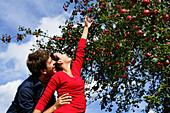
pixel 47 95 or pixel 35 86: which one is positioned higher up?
pixel 35 86

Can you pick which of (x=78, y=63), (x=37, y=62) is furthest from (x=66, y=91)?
(x=78, y=63)

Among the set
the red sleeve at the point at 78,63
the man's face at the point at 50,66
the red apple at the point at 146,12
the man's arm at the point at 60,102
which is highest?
the red apple at the point at 146,12

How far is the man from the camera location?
96.6 inches

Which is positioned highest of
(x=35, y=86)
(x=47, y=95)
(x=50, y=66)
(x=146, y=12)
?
(x=146, y=12)

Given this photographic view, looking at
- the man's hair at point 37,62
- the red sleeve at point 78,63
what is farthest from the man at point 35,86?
the red sleeve at point 78,63

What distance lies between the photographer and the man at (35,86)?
96.6 inches

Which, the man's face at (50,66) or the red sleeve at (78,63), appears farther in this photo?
the red sleeve at (78,63)

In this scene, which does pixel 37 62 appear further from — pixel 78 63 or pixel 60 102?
pixel 78 63

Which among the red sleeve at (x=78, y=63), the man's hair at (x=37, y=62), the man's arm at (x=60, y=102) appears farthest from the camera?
the red sleeve at (x=78, y=63)

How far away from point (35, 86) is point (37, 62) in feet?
Result: 1.12

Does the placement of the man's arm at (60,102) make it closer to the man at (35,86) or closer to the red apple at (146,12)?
the man at (35,86)

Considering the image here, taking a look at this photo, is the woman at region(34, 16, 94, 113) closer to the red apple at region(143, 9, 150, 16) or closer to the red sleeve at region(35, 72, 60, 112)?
the red sleeve at region(35, 72, 60, 112)

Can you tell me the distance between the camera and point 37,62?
262 cm

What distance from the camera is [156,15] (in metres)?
3.90
